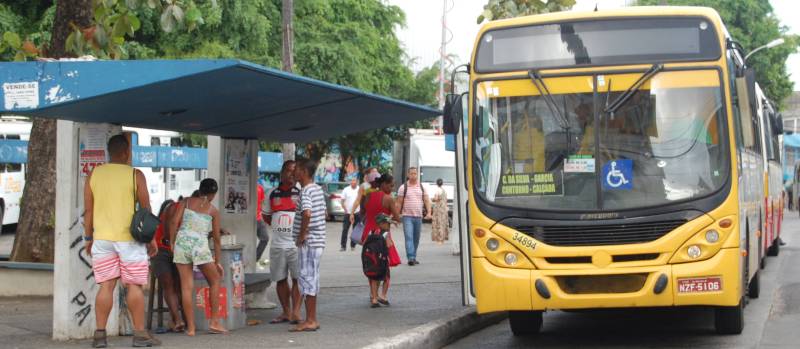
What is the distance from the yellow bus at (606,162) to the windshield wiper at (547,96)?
0.04 ft

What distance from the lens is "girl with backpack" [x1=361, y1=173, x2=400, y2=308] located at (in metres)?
12.9

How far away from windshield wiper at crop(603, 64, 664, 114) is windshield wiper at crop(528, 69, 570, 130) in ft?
1.25

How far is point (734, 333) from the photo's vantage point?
10891 millimetres

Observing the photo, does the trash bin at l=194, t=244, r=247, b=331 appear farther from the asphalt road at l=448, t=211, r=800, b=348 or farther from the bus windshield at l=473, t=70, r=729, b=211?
the bus windshield at l=473, t=70, r=729, b=211

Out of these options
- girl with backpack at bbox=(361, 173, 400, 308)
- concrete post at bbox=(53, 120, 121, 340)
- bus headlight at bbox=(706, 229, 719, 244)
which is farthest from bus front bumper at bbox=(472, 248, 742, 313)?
concrete post at bbox=(53, 120, 121, 340)

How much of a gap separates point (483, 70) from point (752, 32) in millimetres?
54353

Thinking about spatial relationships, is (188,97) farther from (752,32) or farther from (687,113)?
(752,32)

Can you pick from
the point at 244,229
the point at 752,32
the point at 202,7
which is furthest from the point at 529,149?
the point at 752,32

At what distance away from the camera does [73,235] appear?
9.94m

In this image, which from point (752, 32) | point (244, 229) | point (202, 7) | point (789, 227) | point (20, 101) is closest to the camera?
point (20, 101)

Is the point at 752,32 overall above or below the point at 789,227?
above

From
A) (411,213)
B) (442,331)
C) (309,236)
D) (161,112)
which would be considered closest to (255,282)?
(309,236)

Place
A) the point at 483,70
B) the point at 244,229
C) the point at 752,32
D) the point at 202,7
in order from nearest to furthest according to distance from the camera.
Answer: the point at 483,70 → the point at 244,229 → the point at 202,7 → the point at 752,32

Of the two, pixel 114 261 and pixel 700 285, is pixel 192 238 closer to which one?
pixel 114 261
